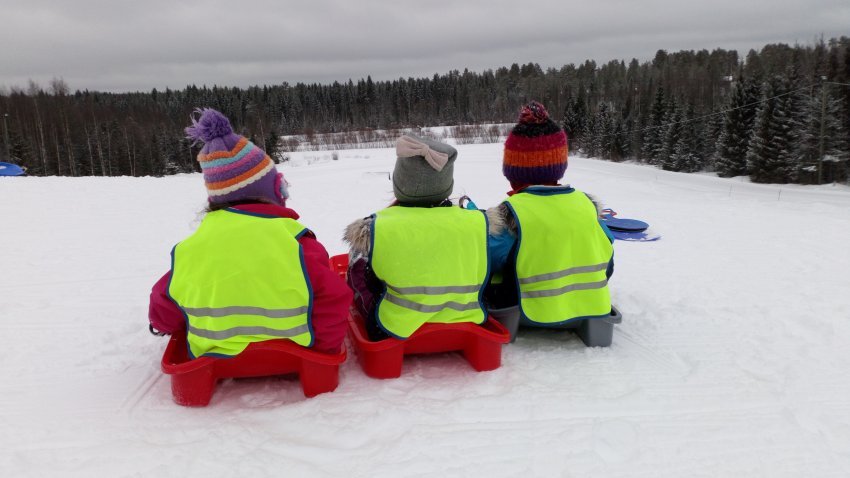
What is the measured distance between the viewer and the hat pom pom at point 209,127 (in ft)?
7.50

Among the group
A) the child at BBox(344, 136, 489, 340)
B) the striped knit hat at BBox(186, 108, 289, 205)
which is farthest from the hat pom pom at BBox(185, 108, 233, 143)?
the child at BBox(344, 136, 489, 340)

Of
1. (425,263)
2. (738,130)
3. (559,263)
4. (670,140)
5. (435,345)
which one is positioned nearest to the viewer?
(425,263)

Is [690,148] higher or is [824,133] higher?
[824,133]

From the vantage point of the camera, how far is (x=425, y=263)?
2.54 m

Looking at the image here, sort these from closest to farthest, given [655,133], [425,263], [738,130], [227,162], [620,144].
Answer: [227,162] → [425,263] → [738,130] → [655,133] → [620,144]

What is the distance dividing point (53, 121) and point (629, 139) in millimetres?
46754

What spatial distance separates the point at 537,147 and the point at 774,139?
90.4 ft

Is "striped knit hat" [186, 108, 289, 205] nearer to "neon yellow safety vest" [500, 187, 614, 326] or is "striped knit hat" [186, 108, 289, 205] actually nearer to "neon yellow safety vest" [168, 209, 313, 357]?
"neon yellow safety vest" [168, 209, 313, 357]

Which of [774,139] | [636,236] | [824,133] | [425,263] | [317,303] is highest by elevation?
[824,133]

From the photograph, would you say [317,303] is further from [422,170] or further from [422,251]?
[422,170]

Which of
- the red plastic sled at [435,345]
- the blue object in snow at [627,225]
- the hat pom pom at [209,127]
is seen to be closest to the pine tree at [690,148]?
the blue object in snow at [627,225]

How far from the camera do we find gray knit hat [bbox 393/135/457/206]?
8.46 ft

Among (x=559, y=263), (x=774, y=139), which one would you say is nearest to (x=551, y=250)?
(x=559, y=263)

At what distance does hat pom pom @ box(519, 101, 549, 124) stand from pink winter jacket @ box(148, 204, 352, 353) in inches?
60.2
